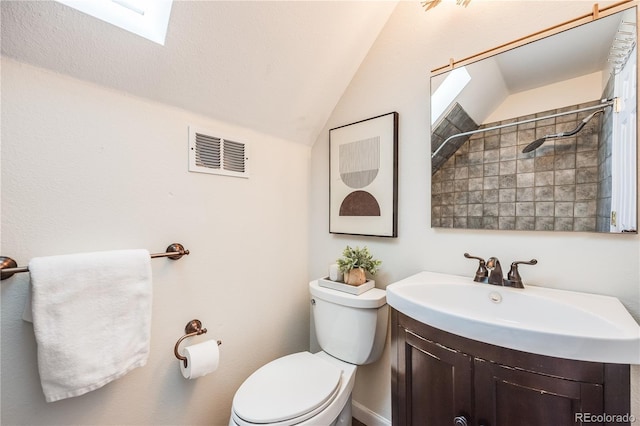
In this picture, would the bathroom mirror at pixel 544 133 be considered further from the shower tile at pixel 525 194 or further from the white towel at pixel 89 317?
the white towel at pixel 89 317

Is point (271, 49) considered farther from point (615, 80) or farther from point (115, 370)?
point (115, 370)

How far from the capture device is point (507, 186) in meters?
1.04

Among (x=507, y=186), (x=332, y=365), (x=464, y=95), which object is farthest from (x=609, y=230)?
(x=332, y=365)

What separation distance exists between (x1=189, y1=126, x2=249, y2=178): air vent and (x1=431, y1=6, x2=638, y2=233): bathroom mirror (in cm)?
95

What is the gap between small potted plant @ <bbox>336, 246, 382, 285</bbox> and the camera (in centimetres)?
132

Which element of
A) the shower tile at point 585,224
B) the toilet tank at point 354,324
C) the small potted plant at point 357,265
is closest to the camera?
the shower tile at point 585,224

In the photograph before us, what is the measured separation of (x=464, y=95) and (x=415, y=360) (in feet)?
3.65

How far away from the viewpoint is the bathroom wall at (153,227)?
2.70 feet

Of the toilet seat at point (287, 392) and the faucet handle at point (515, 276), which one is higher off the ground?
the faucet handle at point (515, 276)

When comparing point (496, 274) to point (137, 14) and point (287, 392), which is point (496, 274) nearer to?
point (287, 392)

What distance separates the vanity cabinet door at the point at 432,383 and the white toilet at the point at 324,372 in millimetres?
269

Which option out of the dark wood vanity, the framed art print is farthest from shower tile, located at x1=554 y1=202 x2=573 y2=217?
the framed art print

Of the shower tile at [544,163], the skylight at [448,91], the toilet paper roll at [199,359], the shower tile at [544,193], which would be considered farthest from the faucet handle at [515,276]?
the toilet paper roll at [199,359]

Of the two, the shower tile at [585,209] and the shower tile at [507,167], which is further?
the shower tile at [507,167]
